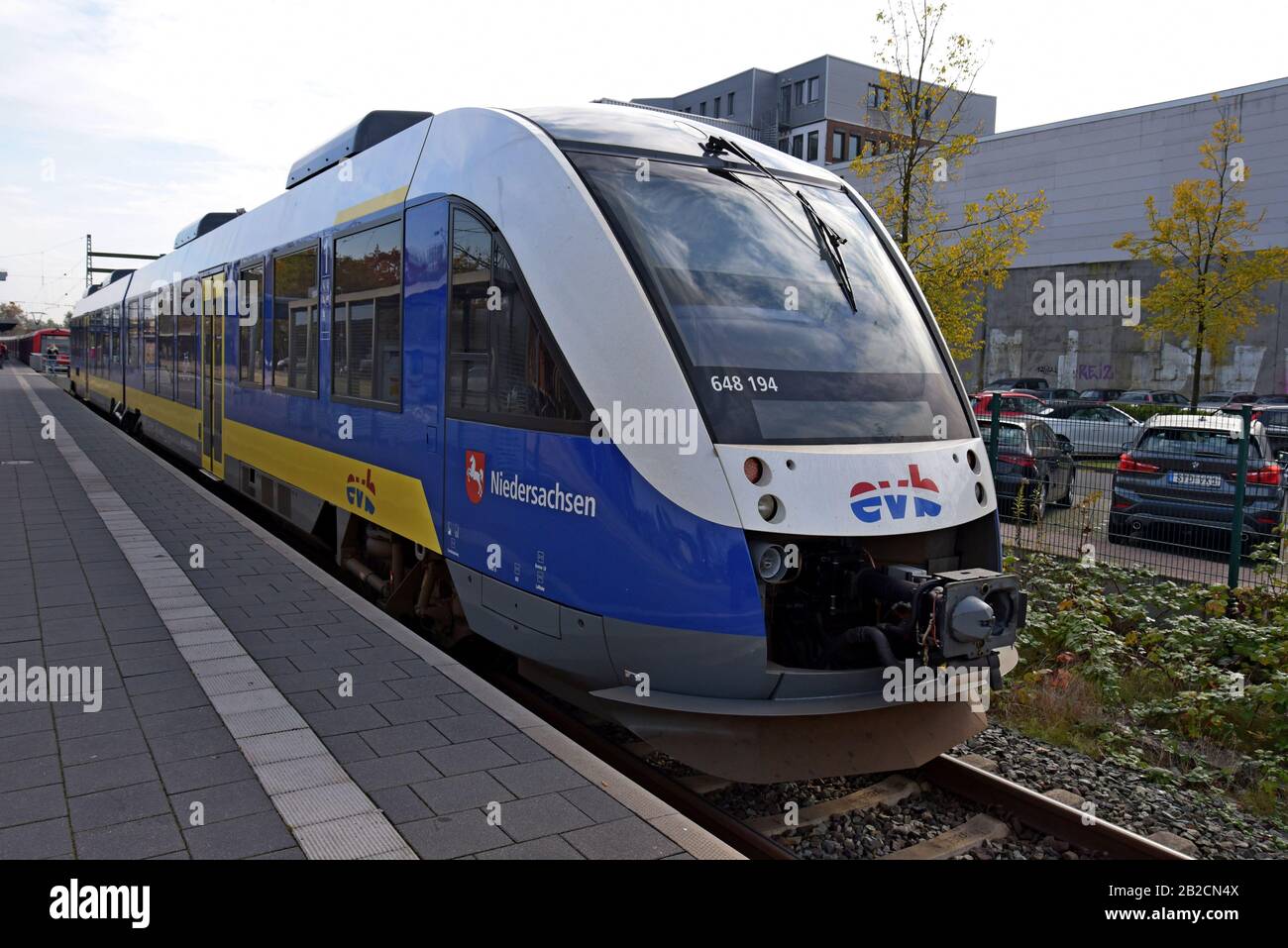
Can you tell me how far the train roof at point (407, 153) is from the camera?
537 cm

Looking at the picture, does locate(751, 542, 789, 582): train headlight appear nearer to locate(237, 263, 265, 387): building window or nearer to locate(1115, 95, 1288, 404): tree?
locate(237, 263, 265, 387): building window

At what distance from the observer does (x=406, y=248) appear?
632 centimetres

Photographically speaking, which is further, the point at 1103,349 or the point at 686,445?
the point at 1103,349

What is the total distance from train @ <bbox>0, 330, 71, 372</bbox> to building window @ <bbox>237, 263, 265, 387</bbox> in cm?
4132

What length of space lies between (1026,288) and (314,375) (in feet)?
134

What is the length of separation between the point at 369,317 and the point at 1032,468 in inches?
243

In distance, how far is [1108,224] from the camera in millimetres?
41562

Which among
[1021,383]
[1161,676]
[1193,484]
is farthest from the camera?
[1021,383]

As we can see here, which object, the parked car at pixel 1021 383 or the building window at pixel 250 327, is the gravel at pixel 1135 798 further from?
the parked car at pixel 1021 383

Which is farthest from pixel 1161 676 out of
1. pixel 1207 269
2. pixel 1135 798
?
pixel 1207 269

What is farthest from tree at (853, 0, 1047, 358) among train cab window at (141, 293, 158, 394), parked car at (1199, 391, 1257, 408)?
parked car at (1199, 391, 1257, 408)

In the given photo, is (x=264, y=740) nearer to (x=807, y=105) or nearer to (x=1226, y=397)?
(x=1226, y=397)
